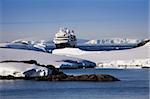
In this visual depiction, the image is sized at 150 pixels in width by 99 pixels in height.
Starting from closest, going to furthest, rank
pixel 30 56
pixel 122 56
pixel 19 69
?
pixel 19 69 → pixel 30 56 → pixel 122 56

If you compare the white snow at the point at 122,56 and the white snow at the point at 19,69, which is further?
the white snow at the point at 122,56

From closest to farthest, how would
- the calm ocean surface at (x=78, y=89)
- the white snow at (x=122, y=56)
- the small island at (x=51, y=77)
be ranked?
the calm ocean surface at (x=78, y=89), the small island at (x=51, y=77), the white snow at (x=122, y=56)

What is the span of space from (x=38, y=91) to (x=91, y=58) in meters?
3.14

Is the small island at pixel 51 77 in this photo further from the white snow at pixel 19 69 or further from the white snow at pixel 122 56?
the white snow at pixel 122 56

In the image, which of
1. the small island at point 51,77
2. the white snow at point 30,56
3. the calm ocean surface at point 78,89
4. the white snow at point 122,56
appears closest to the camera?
the calm ocean surface at point 78,89

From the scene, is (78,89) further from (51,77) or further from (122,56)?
(122,56)

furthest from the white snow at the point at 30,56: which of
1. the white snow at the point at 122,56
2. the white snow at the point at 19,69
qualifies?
the white snow at the point at 122,56

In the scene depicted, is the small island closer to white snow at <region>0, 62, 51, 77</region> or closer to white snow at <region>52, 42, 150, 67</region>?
white snow at <region>0, 62, 51, 77</region>

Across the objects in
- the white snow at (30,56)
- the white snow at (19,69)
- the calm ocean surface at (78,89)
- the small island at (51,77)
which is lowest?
the calm ocean surface at (78,89)

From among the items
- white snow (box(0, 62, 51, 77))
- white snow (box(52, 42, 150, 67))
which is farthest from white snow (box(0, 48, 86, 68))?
white snow (box(52, 42, 150, 67))

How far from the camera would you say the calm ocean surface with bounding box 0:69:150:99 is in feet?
15.5

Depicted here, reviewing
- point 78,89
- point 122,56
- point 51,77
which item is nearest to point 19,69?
point 51,77

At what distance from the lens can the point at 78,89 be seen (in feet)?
17.3

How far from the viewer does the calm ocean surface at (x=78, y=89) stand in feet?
15.5
